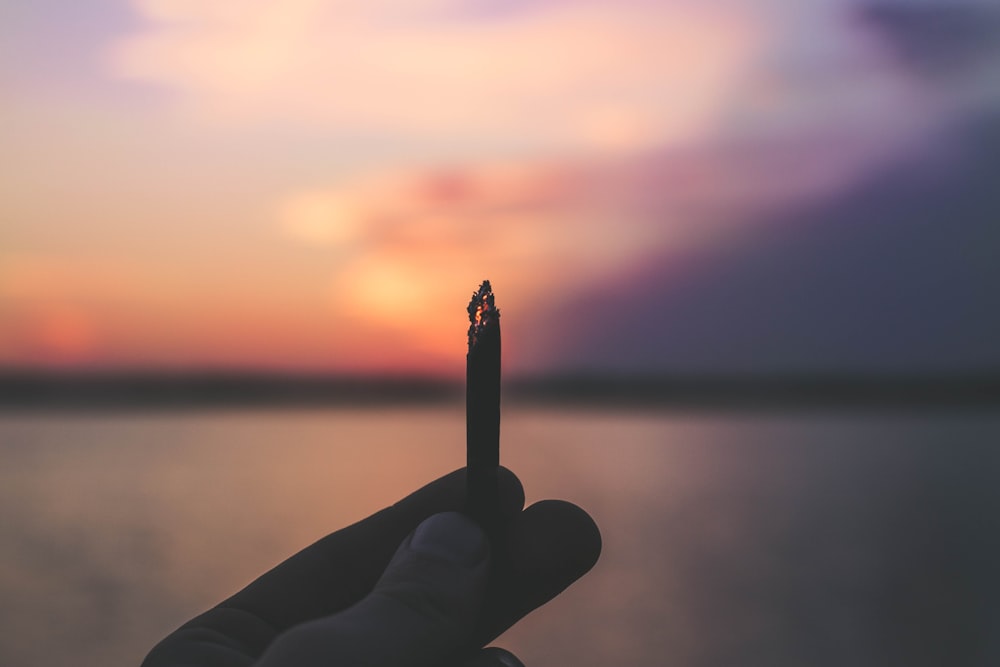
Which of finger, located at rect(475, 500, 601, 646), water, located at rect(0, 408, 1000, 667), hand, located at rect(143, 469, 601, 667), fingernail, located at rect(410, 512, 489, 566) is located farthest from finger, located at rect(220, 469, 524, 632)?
water, located at rect(0, 408, 1000, 667)

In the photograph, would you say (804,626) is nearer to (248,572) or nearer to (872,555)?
(872,555)

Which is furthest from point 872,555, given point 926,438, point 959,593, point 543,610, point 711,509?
point 926,438

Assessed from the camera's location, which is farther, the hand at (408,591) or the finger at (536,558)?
the finger at (536,558)

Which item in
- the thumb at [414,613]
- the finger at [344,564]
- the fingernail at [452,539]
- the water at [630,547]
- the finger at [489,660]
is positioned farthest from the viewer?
the water at [630,547]

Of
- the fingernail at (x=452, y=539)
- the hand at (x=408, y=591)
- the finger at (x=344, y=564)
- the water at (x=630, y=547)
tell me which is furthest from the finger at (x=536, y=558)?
the water at (x=630, y=547)

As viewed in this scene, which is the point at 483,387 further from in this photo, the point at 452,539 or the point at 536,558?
the point at 536,558

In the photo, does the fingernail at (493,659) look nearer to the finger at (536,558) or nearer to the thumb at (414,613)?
the finger at (536,558)

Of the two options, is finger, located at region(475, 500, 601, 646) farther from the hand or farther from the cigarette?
the cigarette
